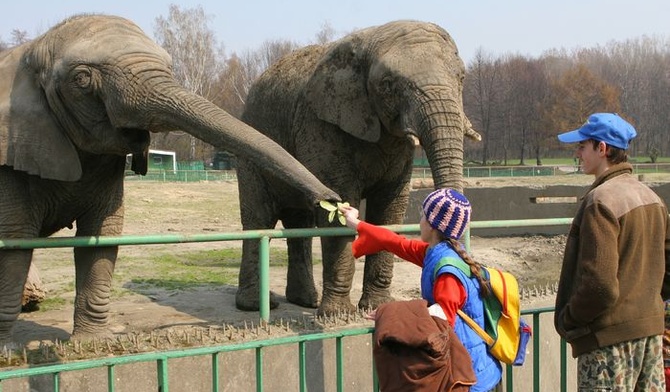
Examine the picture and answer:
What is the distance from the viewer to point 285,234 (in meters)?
4.58

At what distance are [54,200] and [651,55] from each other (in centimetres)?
9405

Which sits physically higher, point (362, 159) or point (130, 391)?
point (362, 159)

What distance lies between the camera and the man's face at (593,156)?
11.7 feet

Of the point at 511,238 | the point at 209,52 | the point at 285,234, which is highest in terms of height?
the point at 209,52

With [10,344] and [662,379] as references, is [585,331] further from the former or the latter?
[10,344]

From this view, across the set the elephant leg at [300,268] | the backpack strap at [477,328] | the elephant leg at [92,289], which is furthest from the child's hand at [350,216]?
the elephant leg at [300,268]

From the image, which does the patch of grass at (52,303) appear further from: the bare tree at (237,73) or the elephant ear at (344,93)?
the bare tree at (237,73)

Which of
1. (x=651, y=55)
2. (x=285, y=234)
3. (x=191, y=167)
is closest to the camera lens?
(x=285, y=234)

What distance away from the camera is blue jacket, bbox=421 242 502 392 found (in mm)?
3311

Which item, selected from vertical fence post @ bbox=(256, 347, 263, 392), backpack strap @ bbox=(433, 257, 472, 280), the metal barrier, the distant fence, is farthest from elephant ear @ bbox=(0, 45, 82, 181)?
the distant fence

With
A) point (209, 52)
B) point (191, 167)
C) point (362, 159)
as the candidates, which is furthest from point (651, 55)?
point (362, 159)

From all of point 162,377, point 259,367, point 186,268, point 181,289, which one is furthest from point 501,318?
point 186,268

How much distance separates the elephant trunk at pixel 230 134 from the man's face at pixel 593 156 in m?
1.32

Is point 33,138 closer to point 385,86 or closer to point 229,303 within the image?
point 385,86
